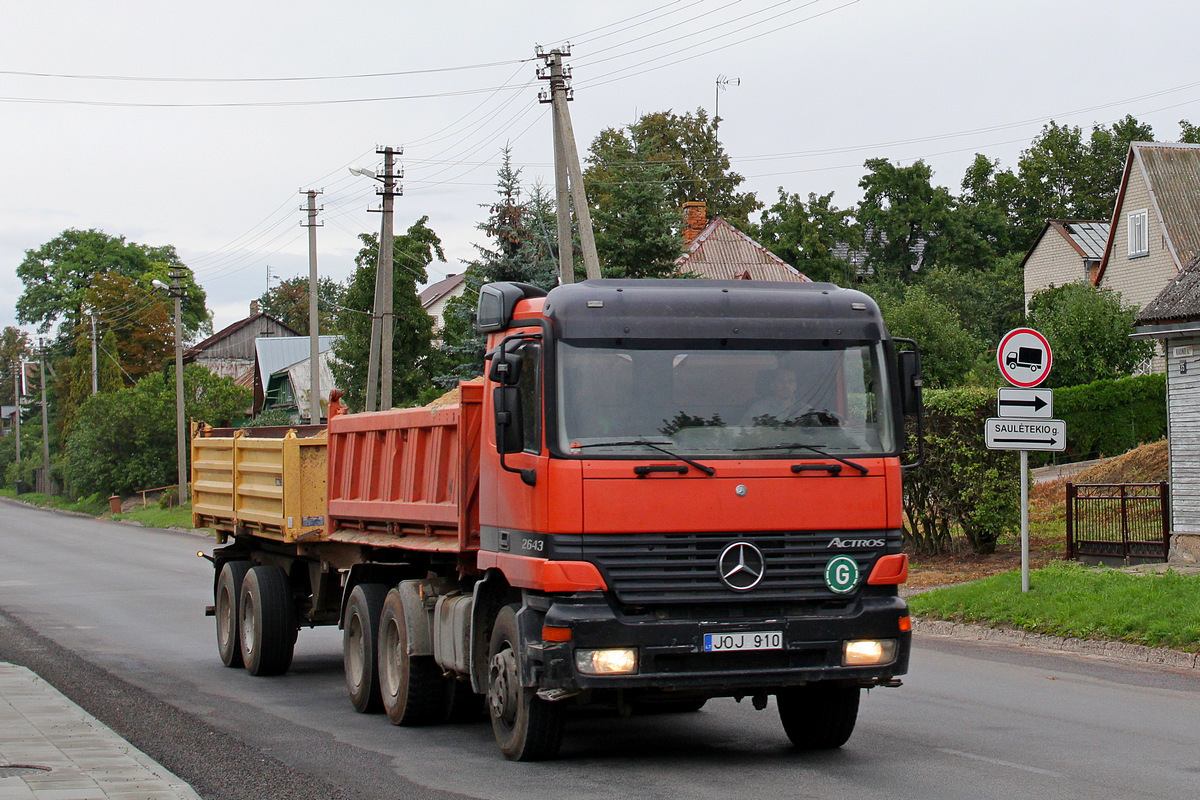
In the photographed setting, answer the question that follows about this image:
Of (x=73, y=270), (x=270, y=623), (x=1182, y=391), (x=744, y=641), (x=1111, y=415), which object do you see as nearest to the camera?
(x=744, y=641)

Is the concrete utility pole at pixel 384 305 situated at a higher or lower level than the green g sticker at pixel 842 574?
higher

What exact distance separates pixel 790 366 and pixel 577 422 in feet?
4.10

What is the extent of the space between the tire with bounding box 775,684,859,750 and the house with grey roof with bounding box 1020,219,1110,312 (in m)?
51.2

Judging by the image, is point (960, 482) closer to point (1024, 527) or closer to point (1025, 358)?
point (1024, 527)

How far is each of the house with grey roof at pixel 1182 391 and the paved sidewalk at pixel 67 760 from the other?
13.8 meters

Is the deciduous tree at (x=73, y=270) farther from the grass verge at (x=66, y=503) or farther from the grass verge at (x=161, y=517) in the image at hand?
the grass verge at (x=161, y=517)

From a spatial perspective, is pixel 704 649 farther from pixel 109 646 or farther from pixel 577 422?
pixel 109 646

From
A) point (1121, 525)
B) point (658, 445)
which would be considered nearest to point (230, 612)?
point (658, 445)

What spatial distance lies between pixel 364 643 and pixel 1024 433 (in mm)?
8005

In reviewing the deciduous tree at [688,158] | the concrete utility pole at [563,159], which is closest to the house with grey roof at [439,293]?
the deciduous tree at [688,158]

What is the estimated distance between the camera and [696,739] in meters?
9.16

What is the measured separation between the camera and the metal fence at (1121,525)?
18.4 m

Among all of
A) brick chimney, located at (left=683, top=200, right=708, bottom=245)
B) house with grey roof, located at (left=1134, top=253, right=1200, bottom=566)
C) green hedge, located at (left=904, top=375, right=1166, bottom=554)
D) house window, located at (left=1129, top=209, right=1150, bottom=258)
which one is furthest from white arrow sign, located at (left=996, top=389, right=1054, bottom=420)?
brick chimney, located at (left=683, top=200, right=708, bottom=245)

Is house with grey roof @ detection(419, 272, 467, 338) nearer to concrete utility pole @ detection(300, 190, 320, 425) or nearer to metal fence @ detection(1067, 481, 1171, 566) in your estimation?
concrete utility pole @ detection(300, 190, 320, 425)
